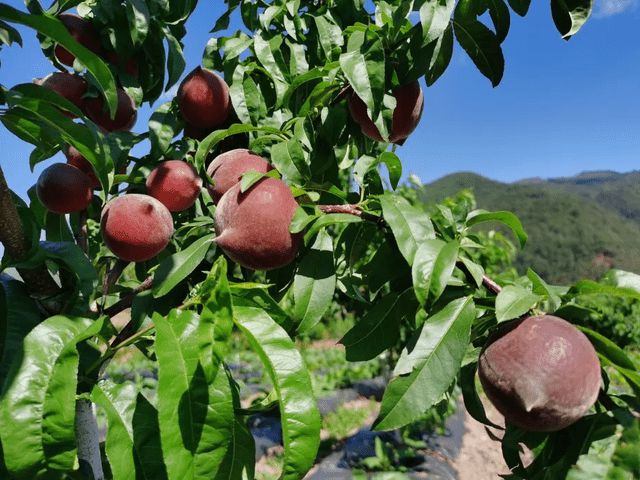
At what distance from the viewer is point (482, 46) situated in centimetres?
88

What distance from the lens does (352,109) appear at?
0.93m

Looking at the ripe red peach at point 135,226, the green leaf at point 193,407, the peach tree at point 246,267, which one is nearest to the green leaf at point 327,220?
the peach tree at point 246,267

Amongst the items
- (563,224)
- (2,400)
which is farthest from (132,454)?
(563,224)

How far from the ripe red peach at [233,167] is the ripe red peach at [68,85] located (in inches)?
12.6

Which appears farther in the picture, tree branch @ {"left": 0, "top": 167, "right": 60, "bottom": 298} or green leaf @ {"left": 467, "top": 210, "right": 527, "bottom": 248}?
green leaf @ {"left": 467, "top": 210, "right": 527, "bottom": 248}

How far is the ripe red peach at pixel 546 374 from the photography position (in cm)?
61

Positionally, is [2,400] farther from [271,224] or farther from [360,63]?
[360,63]

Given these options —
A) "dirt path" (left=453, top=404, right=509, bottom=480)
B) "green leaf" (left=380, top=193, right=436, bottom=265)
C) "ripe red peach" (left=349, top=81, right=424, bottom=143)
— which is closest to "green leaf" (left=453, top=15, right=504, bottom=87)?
"ripe red peach" (left=349, top=81, right=424, bottom=143)

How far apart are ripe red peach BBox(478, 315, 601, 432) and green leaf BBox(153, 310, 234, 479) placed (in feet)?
1.17

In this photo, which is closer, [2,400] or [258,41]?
[2,400]

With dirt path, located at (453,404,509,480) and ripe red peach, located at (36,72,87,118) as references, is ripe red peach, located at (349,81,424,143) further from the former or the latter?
dirt path, located at (453,404,509,480)

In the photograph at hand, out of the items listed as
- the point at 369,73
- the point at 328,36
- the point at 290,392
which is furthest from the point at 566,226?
the point at 290,392

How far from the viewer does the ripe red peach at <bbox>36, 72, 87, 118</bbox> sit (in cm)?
97

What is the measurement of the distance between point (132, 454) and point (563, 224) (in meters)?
50.8
